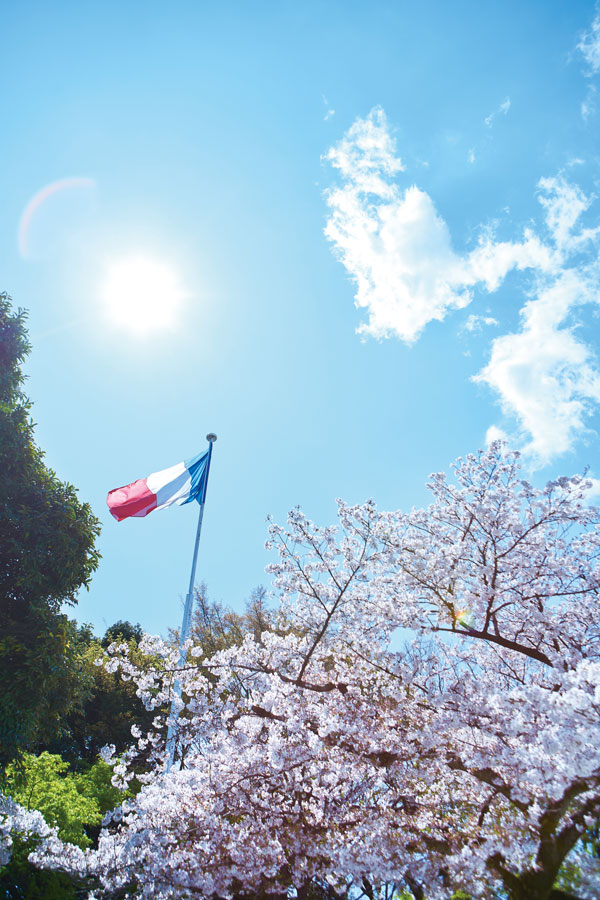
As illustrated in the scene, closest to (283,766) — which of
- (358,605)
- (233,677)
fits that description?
(233,677)

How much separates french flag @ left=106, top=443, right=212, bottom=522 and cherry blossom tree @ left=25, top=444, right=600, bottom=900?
4813 mm

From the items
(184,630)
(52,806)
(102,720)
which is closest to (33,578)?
(184,630)

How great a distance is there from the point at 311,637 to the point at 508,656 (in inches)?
147

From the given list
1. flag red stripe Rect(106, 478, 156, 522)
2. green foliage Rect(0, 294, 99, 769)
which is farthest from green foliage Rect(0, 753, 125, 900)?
flag red stripe Rect(106, 478, 156, 522)

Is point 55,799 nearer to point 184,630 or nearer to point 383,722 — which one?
point 184,630

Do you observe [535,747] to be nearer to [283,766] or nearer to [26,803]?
[283,766]

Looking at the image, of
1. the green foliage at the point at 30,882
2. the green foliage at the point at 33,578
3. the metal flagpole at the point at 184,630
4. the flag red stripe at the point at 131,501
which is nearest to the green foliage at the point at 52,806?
the green foliage at the point at 30,882

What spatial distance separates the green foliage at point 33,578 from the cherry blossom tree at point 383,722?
7.60 feet

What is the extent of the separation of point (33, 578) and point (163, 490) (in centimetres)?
371

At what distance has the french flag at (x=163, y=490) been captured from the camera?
11.4 metres

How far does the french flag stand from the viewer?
37.3 feet

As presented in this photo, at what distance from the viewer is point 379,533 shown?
7.01 metres

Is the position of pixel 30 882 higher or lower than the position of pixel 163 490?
lower

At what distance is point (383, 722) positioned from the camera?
665 centimetres
